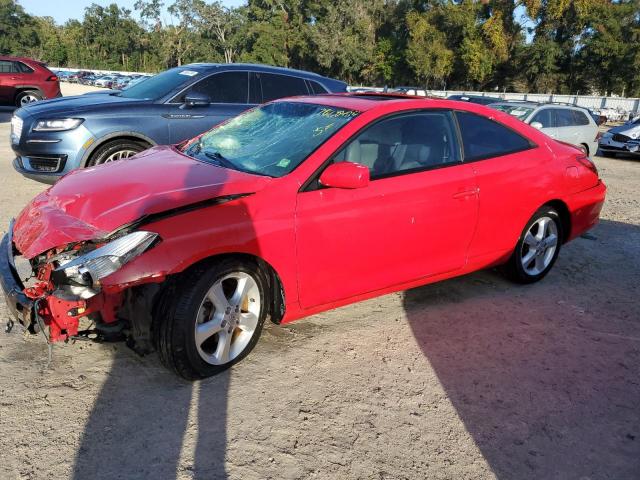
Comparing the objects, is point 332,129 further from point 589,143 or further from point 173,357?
point 589,143

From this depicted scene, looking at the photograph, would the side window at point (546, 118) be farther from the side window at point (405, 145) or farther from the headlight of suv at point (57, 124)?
the headlight of suv at point (57, 124)

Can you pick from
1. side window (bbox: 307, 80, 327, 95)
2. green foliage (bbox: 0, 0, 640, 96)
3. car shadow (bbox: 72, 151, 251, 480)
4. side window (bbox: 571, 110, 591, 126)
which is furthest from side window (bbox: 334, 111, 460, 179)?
green foliage (bbox: 0, 0, 640, 96)

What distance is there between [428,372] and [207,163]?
2.01m

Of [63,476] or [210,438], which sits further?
[210,438]

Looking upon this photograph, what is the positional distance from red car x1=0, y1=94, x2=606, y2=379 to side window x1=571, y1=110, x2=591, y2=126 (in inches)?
341

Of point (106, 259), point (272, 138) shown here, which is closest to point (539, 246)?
point (272, 138)

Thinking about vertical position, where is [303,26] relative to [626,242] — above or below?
above

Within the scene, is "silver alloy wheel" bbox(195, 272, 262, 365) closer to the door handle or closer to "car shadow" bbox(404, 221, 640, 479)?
"car shadow" bbox(404, 221, 640, 479)

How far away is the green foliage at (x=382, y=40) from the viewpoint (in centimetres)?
4678

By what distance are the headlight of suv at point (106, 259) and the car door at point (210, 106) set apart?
4.16m

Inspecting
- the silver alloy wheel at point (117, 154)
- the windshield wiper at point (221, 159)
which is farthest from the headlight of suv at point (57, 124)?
the windshield wiper at point (221, 159)

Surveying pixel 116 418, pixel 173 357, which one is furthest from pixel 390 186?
pixel 116 418

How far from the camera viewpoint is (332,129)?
3605 millimetres

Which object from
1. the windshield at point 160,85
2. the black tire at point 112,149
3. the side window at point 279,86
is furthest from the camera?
the side window at point 279,86
